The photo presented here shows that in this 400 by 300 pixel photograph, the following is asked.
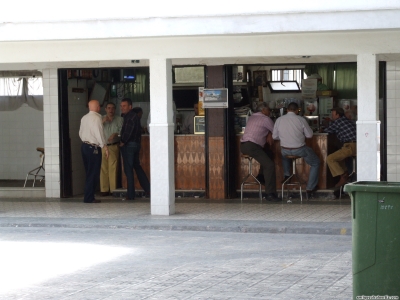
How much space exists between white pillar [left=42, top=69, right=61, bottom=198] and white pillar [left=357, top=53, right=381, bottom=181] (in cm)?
659

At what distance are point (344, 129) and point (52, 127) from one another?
5873 mm

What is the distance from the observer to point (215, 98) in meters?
15.8

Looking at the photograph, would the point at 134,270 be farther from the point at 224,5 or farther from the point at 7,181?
the point at 7,181

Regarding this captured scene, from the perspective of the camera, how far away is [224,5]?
41.7ft

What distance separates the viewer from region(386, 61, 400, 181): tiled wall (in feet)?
50.0

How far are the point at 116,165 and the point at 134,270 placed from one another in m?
7.89

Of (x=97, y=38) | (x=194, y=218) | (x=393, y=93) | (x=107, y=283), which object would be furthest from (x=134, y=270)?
(x=393, y=93)

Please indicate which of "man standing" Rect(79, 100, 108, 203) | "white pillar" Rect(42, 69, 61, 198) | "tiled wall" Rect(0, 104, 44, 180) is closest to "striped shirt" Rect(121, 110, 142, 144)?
"man standing" Rect(79, 100, 108, 203)

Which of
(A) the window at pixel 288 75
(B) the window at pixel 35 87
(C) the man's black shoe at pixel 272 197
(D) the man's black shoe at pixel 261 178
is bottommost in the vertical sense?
(C) the man's black shoe at pixel 272 197

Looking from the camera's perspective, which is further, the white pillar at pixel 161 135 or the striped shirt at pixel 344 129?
the striped shirt at pixel 344 129

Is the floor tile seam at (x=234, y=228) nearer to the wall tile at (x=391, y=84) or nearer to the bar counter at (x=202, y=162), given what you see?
the bar counter at (x=202, y=162)

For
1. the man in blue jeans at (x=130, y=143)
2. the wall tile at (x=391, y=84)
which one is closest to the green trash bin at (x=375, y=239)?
the wall tile at (x=391, y=84)

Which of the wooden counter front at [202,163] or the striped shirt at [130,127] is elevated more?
the striped shirt at [130,127]

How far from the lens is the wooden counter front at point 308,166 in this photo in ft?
52.8
